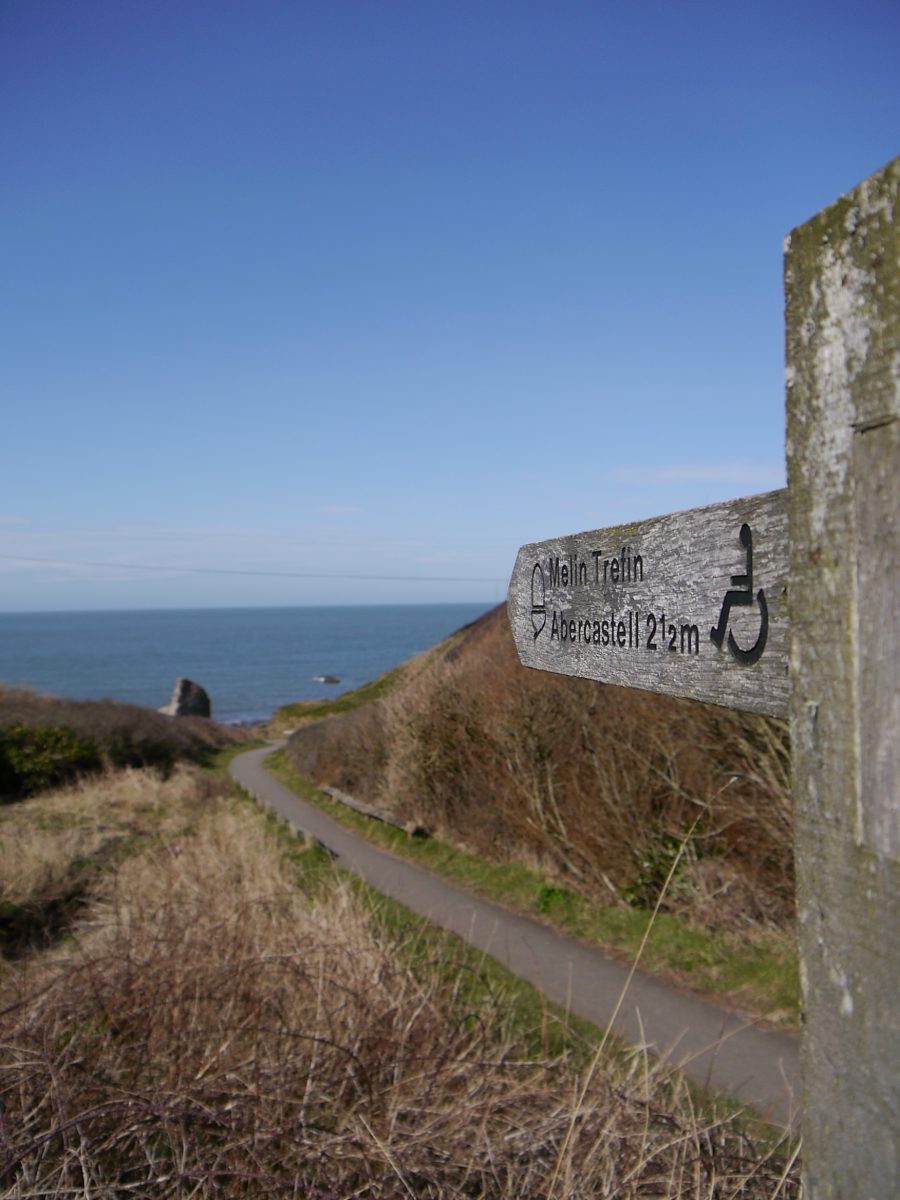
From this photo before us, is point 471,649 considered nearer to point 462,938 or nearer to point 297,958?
point 462,938

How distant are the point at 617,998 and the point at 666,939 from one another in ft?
2.83

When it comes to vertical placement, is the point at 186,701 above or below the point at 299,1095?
below

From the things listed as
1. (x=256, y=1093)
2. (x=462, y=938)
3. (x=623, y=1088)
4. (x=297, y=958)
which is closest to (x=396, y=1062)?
(x=256, y=1093)

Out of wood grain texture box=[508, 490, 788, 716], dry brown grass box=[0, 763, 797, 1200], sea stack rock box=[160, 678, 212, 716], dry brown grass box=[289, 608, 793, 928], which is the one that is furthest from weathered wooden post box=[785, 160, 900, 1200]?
sea stack rock box=[160, 678, 212, 716]

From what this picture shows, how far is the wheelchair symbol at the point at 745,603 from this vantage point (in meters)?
1.38

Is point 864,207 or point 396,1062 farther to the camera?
point 396,1062

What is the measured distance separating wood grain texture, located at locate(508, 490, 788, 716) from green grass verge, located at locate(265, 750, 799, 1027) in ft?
13.2

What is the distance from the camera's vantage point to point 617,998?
759cm

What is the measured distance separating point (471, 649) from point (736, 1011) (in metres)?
9.38

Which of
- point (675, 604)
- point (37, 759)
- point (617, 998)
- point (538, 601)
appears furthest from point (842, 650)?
point (37, 759)

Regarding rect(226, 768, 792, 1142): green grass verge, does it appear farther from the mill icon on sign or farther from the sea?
the sea

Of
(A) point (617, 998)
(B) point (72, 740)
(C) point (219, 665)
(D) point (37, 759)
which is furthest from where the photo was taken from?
(C) point (219, 665)

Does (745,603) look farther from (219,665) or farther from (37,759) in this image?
(219,665)

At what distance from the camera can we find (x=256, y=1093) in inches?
129
